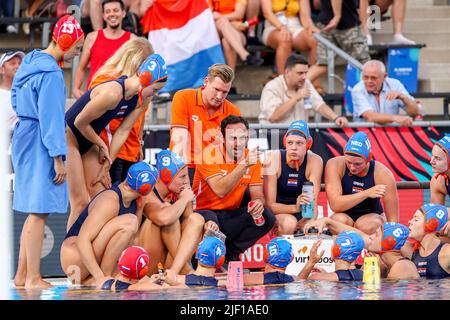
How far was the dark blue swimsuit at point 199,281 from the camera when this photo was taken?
324 inches

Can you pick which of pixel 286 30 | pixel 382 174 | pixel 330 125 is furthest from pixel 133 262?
pixel 286 30

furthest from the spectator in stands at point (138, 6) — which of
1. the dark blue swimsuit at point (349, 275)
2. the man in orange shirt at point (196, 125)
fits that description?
the dark blue swimsuit at point (349, 275)

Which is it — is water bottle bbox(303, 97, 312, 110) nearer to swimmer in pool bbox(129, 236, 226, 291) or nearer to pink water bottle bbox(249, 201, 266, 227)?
pink water bottle bbox(249, 201, 266, 227)

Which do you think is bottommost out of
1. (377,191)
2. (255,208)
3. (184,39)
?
(255,208)

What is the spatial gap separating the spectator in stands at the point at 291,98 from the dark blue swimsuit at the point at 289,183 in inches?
61.2

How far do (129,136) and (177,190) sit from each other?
26.0 inches

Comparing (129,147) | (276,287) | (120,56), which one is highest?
(120,56)

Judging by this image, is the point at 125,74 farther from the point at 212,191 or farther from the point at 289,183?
the point at 289,183

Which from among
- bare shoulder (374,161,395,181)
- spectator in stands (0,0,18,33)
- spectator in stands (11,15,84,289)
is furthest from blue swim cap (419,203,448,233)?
spectator in stands (0,0,18,33)

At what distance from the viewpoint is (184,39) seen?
41.5ft

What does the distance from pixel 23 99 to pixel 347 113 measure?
5433 millimetres

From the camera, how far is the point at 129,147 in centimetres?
923
